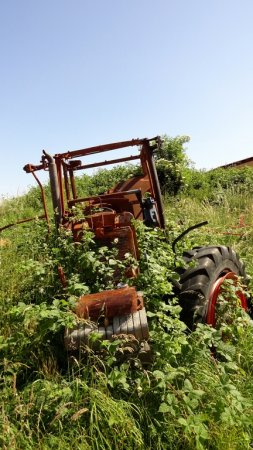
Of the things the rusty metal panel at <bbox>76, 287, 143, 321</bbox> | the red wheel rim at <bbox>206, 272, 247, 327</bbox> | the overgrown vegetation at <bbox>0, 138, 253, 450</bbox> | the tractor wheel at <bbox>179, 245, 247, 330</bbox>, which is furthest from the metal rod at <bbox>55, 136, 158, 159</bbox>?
the rusty metal panel at <bbox>76, 287, 143, 321</bbox>

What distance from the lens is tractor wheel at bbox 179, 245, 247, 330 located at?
9.54ft

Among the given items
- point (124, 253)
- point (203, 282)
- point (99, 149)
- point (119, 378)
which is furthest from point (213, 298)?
point (99, 149)

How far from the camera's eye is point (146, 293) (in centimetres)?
279

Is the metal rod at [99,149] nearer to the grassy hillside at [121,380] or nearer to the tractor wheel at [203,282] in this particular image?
the grassy hillside at [121,380]

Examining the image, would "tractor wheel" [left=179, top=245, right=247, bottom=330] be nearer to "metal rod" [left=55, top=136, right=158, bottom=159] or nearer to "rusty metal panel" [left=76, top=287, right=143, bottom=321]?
"rusty metal panel" [left=76, top=287, right=143, bottom=321]

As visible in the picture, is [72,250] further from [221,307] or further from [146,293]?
[221,307]

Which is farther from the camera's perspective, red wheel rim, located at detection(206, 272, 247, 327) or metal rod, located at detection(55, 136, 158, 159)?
metal rod, located at detection(55, 136, 158, 159)

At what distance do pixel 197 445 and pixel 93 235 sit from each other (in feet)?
5.55

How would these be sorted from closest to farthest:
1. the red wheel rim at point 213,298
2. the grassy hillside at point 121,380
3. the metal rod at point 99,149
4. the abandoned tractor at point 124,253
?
the grassy hillside at point 121,380, the abandoned tractor at point 124,253, the red wheel rim at point 213,298, the metal rod at point 99,149

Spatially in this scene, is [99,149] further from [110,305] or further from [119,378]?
[119,378]

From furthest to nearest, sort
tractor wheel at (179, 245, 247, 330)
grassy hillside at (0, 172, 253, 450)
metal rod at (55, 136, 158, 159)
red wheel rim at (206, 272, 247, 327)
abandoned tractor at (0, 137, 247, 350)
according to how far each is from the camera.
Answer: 1. metal rod at (55, 136, 158, 159)
2. red wheel rim at (206, 272, 247, 327)
3. tractor wheel at (179, 245, 247, 330)
4. abandoned tractor at (0, 137, 247, 350)
5. grassy hillside at (0, 172, 253, 450)

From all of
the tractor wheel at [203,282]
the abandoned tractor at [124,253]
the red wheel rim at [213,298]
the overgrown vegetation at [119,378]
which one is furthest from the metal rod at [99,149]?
the red wheel rim at [213,298]

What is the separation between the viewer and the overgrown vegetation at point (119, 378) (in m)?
2.08

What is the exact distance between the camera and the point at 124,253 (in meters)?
3.14
